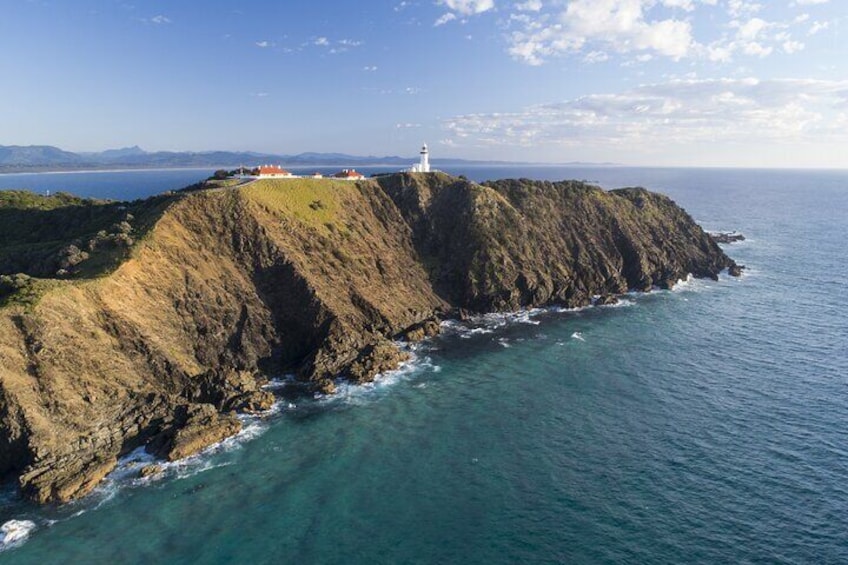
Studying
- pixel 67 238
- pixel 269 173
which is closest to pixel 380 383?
pixel 269 173

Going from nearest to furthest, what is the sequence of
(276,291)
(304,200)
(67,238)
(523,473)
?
1. (523,473)
2. (276,291)
3. (67,238)
4. (304,200)

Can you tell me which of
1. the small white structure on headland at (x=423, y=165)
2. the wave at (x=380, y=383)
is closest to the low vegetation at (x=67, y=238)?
the wave at (x=380, y=383)

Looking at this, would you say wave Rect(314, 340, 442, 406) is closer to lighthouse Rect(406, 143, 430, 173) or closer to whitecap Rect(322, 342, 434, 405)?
whitecap Rect(322, 342, 434, 405)

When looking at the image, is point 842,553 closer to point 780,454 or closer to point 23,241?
point 780,454

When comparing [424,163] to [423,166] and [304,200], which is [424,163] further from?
[304,200]

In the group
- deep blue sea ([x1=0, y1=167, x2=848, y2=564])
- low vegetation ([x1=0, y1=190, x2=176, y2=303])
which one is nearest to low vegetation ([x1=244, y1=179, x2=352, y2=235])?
low vegetation ([x1=0, y1=190, x2=176, y2=303])
